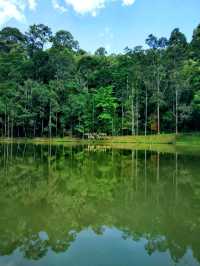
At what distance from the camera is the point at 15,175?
13.7 m

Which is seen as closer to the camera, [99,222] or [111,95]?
[99,222]

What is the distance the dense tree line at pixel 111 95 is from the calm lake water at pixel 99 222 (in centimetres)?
2997

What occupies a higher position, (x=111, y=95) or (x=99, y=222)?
(x=111, y=95)

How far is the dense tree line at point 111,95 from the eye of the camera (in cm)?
4491

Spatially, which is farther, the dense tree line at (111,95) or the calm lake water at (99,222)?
the dense tree line at (111,95)

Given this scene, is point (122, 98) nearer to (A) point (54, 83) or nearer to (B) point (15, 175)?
(A) point (54, 83)

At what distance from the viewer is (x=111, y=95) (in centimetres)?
4978

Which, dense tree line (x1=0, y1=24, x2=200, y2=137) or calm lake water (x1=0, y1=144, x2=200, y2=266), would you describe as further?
dense tree line (x1=0, y1=24, x2=200, y2=137)

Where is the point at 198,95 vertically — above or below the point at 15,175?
above

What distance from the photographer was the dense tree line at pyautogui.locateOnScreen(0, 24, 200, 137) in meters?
44.9

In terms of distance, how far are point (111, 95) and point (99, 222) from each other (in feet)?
142

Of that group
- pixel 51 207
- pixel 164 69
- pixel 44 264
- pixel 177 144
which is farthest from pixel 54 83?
pixel 44 264

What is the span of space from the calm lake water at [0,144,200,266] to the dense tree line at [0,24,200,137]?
1180 inches

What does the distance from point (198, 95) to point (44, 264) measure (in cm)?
3600
